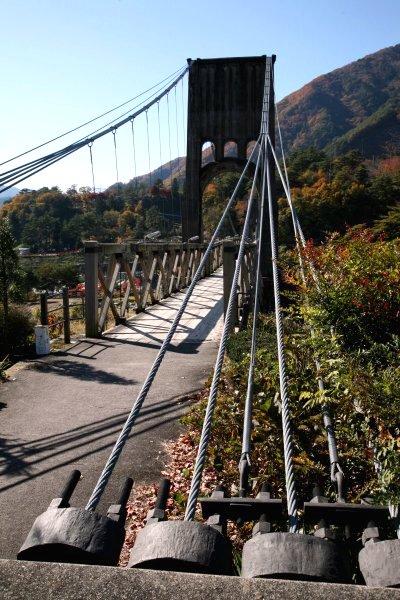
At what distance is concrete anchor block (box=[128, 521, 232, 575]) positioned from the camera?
102cm

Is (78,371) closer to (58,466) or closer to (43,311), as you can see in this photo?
(43,311)

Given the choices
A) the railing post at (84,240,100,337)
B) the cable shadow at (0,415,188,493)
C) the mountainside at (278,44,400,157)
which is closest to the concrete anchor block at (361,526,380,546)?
the cable shadow at (0,415,188,493)

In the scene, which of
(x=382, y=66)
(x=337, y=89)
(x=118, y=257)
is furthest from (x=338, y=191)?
(x=382, y=66)

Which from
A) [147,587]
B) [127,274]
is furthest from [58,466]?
[127,274]

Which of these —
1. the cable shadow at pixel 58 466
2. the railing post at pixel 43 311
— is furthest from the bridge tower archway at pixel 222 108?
the cable shadow at pixel 58 466

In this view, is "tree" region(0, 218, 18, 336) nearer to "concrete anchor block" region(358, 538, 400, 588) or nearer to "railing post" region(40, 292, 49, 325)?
"railing post" region(40, 292, 49, 325)

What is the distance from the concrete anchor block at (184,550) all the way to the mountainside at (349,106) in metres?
83.1

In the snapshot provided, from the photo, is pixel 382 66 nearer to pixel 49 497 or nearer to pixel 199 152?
pixel 199 152

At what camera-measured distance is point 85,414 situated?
13.5 feet

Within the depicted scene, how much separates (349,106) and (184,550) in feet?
372

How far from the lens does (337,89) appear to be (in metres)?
108

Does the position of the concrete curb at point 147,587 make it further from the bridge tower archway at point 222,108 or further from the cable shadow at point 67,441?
the bridge tower archway at point 222,108

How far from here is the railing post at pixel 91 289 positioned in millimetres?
6785

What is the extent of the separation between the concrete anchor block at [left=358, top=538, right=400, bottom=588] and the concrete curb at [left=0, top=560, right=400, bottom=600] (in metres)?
0.05
